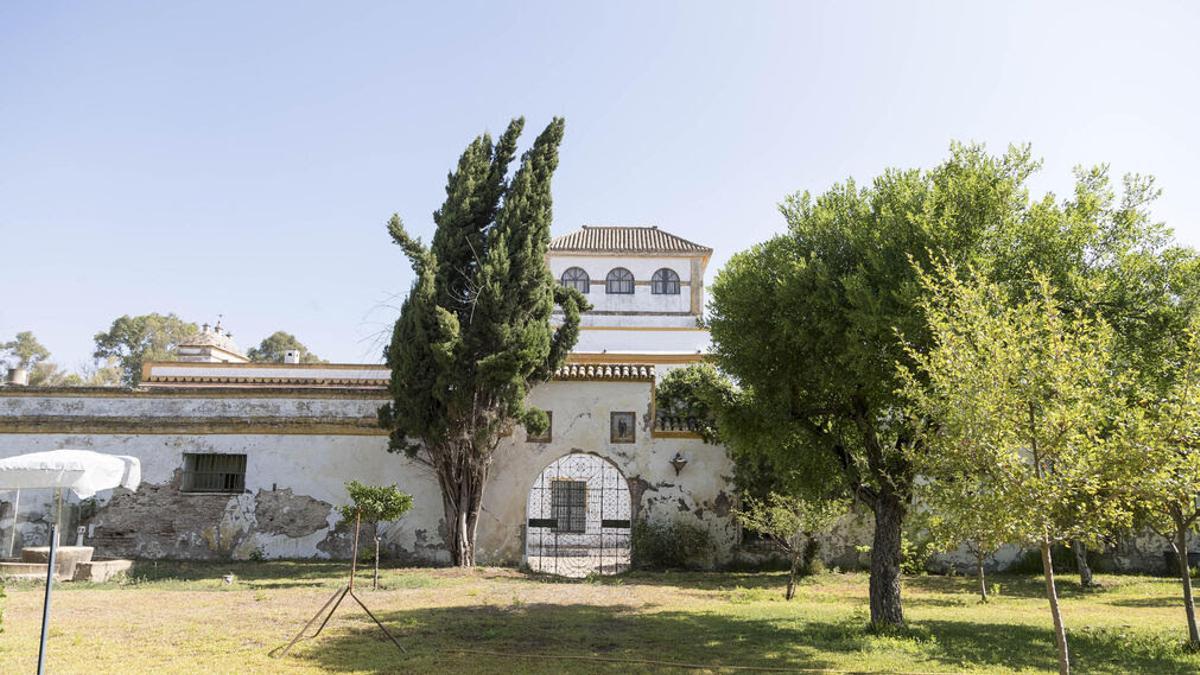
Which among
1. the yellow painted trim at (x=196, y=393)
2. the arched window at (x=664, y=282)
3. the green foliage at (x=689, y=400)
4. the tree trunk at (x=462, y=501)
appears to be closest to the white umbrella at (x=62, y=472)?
the yellow painted trim at (x=196, y=393)

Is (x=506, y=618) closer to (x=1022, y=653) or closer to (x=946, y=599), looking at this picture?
(x=1022, y=653)

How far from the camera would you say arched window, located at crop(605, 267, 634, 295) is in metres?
33.5

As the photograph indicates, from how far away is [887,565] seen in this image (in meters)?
11.5

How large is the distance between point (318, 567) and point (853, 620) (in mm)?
11972

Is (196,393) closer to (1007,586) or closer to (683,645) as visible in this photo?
(683,645)

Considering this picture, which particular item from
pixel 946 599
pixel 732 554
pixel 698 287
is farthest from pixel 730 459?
pixel 698 287

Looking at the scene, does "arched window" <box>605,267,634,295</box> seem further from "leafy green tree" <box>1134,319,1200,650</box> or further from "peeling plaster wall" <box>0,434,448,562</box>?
"leafy green tree" <box>1134,319,1200,650</box>

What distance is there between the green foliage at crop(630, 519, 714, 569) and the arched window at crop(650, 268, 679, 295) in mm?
15473

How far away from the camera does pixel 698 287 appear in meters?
33.6

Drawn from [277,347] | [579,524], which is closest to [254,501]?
[579,524]

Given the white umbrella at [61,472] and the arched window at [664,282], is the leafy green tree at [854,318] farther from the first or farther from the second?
the arched window at [664,282]

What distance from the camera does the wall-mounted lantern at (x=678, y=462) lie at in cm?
1986

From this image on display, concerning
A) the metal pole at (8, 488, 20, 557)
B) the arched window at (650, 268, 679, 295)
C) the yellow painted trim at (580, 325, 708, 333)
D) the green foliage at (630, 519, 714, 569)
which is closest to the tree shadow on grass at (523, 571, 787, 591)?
the green foliage at (630, 519, 714, 569)

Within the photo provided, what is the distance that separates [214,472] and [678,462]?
458 inches
